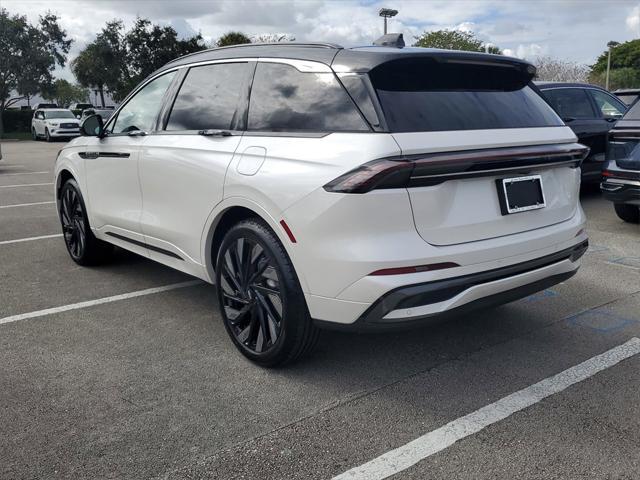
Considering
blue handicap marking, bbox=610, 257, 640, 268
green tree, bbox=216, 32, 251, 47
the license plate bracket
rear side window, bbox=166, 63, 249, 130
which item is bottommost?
blue handicap marking, bbox=610, 257, 640, 268

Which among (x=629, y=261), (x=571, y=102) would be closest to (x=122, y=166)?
(x=629, y=261)

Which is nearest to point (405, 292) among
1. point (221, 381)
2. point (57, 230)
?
point (221, 381)

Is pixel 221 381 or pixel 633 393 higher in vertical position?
pixel 221 381

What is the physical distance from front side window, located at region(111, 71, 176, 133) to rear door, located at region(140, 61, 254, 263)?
22 cm

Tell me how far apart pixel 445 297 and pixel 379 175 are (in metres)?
0.65

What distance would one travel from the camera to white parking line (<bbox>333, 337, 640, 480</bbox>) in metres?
2.56

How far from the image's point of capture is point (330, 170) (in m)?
2.90

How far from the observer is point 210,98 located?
13.0 feet

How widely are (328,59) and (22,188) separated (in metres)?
10.1

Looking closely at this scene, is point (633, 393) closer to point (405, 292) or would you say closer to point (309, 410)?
point (405, 292)

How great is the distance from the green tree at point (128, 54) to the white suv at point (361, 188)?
45845 millimetres

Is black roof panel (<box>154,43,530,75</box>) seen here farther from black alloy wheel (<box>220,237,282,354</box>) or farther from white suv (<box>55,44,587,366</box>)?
black alloy wheel (<box>220,237,282,354</box>)

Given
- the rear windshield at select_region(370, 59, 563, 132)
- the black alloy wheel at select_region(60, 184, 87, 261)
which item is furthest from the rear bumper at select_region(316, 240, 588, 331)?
the black alloy wheel at select_region(60, 184, 87, 261)

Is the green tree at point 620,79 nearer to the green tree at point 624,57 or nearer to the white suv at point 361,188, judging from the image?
the green tree at point 624,57
